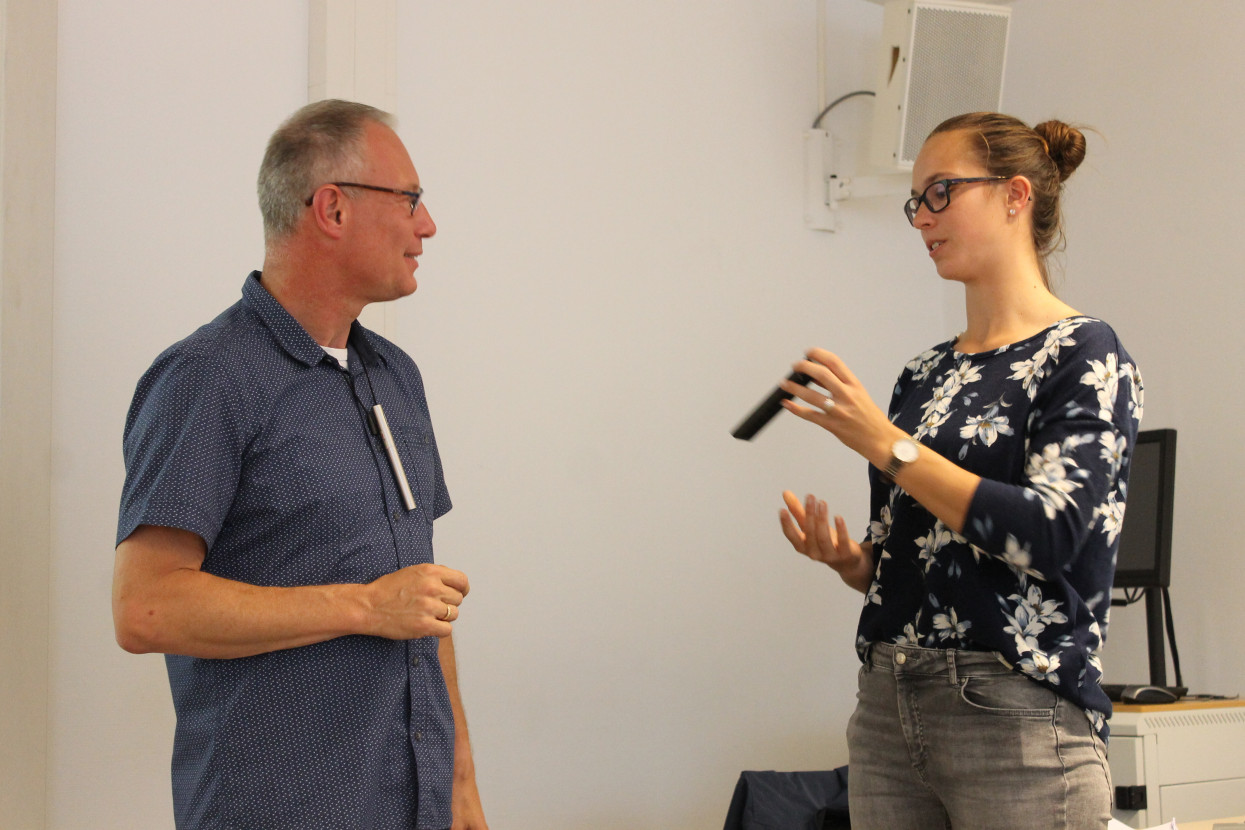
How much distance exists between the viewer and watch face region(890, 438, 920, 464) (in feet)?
4.60

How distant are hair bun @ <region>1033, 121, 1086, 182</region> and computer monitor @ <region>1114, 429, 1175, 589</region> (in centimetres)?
138

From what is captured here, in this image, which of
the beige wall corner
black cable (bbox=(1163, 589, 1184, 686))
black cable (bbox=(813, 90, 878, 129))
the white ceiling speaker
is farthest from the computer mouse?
the beige wall corner

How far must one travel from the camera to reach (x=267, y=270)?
154 cm

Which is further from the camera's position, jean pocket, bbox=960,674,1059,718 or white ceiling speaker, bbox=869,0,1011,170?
white ceiling speaker, bbox=869,0,1011,170

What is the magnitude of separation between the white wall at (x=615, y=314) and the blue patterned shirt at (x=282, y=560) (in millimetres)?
930

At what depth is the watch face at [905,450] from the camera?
1.40 metres

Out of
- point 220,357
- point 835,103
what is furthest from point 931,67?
point 220,357

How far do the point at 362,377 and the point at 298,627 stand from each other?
0.41 m

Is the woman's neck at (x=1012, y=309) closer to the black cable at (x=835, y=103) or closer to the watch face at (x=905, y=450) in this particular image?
the watch face at (x=905, y=450)

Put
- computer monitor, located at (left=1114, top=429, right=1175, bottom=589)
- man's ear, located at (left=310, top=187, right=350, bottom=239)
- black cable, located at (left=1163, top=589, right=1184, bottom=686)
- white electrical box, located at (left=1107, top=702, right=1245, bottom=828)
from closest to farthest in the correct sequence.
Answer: man's ear, located at (left=310, top=187, right=350, bottom=239) < white electrical box, located at (left=1107, top=702, right=1245, bottom=828) < computer monitor, located at (left=1114, top=429, right=1175, bottom=589) < black cable, located at (left=1163, top=589, right=1184, bottom=686)

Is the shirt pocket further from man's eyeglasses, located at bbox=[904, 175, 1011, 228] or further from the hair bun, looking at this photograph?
the hair bun

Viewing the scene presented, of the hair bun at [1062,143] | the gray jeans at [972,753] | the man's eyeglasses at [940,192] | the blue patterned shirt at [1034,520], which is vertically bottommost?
the gray jeans at [972,753]

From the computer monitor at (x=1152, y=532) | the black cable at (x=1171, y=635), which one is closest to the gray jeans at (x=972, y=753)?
the computer monitor at (x=1152, y=532)

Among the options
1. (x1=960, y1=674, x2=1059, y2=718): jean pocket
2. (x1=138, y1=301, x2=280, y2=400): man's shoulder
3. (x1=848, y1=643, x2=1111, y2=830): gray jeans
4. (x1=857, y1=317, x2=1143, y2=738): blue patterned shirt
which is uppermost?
(x1=138, y1=301, x2=280, y2=400): man's shoulder
